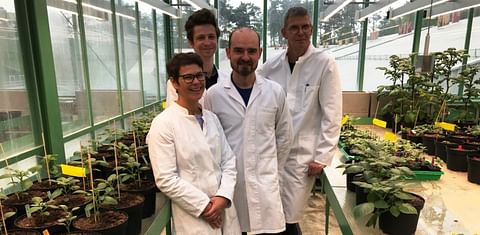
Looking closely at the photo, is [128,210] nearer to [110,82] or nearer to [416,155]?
[416,155]

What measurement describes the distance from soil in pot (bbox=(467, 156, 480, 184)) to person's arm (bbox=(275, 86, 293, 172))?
1.68 metres

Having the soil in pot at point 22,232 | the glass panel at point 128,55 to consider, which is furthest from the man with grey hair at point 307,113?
the glass panel at point 128,55

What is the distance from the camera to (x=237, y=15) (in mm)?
6176

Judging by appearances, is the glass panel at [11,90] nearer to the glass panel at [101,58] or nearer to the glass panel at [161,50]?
the glass panel at [101,58]

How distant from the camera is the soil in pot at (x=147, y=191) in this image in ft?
4.93

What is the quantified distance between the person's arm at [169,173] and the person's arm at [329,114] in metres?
0.73

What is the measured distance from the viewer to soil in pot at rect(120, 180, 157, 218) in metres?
1.50

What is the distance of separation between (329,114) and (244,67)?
565mm

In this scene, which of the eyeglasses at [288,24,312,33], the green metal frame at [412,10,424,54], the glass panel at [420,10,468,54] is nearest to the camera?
the eyeglasses at [288,24,312,33]

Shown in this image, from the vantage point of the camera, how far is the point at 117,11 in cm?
371

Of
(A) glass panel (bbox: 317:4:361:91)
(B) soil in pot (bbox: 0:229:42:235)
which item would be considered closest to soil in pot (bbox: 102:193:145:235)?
(B) soil in pot (bbox: 0:229:42:235)

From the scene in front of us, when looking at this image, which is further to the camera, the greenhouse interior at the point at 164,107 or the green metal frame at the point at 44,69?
the green metal frame at the point at 44,69

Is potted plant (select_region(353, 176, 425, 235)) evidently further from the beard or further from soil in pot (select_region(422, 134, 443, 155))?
soil in pot (select_region(422, 134, 443, 155))

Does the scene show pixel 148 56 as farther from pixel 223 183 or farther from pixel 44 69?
pixel 223 183
